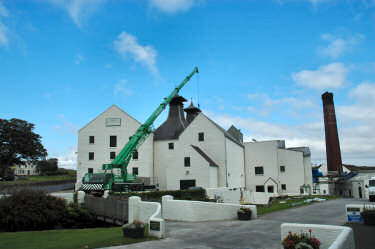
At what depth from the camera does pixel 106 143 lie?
47312mm

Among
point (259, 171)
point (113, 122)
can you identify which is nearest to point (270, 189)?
point (259, 171)

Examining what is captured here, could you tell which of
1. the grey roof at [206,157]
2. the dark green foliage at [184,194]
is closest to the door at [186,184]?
the grey roof at [206,157]

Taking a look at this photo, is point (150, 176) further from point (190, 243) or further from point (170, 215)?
point (190, 243)

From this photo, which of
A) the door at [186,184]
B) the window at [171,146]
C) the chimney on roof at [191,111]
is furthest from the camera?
the chimney on roof at [191,111]

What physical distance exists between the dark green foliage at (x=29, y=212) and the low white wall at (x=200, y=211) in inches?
317

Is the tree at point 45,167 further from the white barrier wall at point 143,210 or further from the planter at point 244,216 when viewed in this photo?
the planter at point 244,216

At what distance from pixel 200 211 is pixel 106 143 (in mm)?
31341

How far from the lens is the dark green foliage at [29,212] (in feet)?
62.8

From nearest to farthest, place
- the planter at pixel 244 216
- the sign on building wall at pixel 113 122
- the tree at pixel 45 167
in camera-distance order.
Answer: the planter at pixel 244 216
the sign on building wall at pixel 113 122
the tree at pixel 45 167

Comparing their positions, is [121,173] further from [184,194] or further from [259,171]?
[259,171]

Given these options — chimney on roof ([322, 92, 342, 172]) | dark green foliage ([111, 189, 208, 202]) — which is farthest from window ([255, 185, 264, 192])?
chimney on roof ([322, 92, 342, 172])

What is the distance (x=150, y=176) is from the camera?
47500mm

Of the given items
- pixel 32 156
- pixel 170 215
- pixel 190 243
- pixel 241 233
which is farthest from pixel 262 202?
pixel 32 156

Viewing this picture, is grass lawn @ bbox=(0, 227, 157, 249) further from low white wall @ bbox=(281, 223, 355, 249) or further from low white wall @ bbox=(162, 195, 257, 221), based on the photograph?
low white wall @ bbox=(281, 223, 355, 249)
